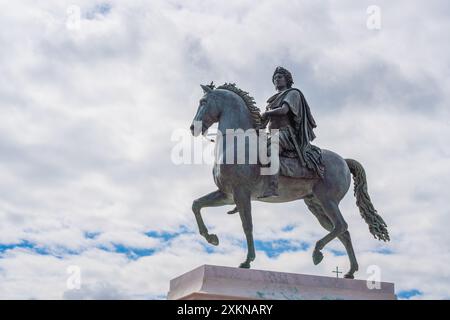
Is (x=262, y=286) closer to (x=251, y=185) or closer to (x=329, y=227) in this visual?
(x=251, y=185)

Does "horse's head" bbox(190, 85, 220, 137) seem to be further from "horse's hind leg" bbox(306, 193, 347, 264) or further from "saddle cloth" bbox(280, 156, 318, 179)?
"horse's hind leg" bbox(306, 193, 347, 264)

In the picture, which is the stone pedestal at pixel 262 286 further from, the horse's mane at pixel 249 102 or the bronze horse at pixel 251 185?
the horse's mane at pixel 249 102

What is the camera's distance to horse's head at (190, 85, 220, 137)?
1341 centimetres

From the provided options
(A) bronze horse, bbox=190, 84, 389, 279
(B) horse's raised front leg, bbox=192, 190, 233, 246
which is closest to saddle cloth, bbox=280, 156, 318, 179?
(A) bronze horse, bbox=190, 84, 389, 279

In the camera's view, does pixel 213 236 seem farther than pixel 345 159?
No

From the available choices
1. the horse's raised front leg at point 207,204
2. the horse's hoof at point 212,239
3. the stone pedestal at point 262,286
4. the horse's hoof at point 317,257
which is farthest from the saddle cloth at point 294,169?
the stone pedestal at point 262,286

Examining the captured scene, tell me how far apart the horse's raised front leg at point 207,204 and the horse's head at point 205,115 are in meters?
1.18

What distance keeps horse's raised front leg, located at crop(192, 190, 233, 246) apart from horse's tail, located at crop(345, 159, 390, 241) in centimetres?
282

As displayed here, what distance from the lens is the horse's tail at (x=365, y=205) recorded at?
14.0 meters

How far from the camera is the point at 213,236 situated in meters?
13.2
